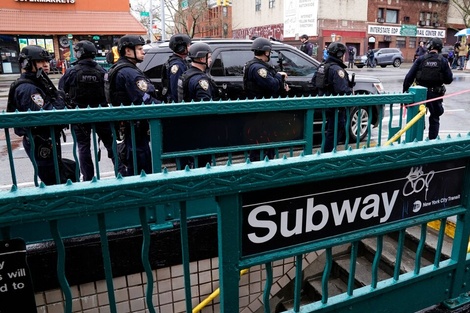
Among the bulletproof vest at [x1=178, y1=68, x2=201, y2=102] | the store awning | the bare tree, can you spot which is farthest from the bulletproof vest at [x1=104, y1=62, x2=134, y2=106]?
the bare tree

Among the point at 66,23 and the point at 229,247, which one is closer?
the point at 229,247

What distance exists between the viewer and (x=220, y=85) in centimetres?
714

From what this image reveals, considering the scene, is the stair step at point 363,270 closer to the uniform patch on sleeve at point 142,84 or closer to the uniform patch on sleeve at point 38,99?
the uniform patch on sleeve at point 142,84

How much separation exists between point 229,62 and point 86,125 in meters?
3.07

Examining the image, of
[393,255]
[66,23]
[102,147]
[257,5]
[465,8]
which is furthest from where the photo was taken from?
[257,5]

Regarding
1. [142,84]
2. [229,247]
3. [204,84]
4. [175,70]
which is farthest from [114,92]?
[229,247]

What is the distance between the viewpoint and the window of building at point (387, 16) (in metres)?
40.3

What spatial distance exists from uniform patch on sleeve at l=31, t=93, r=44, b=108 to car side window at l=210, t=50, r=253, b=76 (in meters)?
3.39

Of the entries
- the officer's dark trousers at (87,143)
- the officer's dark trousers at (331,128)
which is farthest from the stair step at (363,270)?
the officer's dark trousers at (87,143)

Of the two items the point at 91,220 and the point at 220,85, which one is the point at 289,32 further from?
the point at 91,220

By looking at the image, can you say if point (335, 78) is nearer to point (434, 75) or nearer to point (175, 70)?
point (434, 75)

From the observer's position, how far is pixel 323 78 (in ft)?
21.7

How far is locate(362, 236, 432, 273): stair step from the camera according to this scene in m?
3.69

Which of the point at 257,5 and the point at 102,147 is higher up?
the point at 257,5
